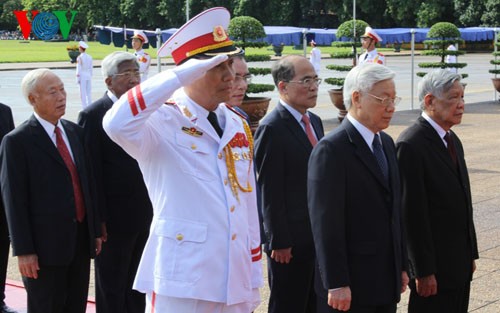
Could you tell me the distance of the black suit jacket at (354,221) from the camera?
401 centimetres

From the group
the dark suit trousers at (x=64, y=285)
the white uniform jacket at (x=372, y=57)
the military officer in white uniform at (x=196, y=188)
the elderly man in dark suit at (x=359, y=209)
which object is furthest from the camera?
the white uniform jacket at (x=372, y=57)

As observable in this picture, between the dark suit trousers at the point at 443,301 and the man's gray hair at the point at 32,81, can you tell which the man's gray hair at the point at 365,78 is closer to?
the dark suit trousers at the point at 443,301

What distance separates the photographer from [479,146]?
15859mm

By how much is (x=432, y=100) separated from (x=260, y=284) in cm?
168

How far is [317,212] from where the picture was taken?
4.07m

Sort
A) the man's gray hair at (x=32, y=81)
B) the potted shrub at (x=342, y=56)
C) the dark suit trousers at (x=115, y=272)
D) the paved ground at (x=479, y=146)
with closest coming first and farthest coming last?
the man's gray hair at (x=32, y=81)
the dark suit trousers at (x=115, y=272)
the paved ground at (x=479, y=146)
the potted shrub at (x=342, y=56)

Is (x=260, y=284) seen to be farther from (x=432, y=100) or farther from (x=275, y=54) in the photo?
(x=275, y=54)

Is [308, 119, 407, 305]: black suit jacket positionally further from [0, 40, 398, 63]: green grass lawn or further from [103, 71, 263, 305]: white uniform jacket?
[0, 40, 398, 63]: green grass lawn

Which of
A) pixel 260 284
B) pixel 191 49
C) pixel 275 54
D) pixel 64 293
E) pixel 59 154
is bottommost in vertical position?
pixel 275 54

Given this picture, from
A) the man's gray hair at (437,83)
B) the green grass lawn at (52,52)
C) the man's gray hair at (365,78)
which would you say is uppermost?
the man's gray hair at (365,78)

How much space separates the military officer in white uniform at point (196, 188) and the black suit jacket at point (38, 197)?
1659 mm

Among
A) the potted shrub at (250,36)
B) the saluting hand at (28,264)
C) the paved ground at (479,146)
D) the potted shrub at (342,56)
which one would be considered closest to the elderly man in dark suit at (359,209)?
the saluting hand at (28,264)

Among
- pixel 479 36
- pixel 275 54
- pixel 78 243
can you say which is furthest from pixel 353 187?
pixel 275 54

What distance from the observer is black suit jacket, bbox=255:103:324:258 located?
17.1 feet
